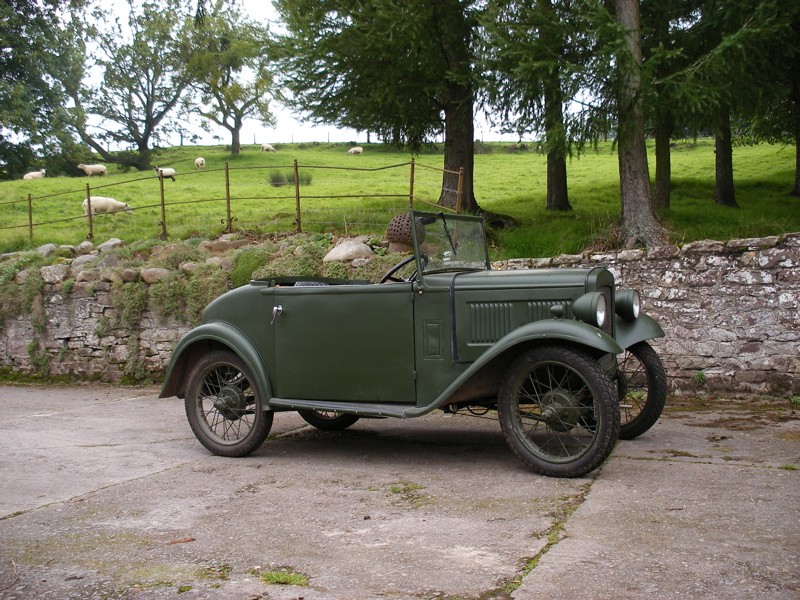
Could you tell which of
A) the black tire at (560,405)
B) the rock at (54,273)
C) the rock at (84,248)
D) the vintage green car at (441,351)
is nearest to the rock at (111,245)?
the rock at (84,248)

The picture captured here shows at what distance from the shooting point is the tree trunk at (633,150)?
1062 centimetres

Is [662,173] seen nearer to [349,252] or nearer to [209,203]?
[349,252]

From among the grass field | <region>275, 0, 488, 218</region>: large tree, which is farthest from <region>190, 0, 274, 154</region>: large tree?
<region>275, 0, 488, 218</region>: large tree

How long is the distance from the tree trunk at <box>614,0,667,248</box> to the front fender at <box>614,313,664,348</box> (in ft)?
15.1

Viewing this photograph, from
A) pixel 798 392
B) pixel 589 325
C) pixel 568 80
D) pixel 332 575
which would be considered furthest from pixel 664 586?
pixel 568 80

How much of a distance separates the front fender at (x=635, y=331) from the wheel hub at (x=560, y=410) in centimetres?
106

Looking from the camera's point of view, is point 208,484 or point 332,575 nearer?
point 332,575

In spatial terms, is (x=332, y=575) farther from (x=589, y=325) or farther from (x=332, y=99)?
(x=332, y=99)

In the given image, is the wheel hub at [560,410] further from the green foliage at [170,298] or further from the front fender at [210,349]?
the green foliage at [170,298]

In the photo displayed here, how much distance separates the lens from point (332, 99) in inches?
607

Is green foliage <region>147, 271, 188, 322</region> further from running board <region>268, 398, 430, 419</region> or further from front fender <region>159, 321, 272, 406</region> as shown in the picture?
running board <region>268, 398, 430, 419</region>

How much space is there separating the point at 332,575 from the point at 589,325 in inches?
96.0

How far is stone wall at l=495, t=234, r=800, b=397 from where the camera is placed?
26.0ft

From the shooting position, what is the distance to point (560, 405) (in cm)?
519
